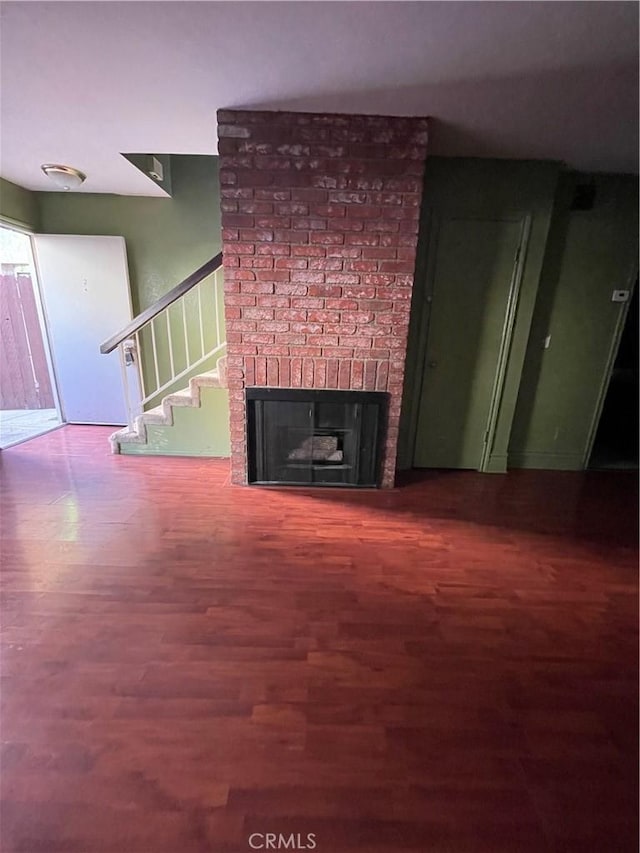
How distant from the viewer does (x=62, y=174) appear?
303cm

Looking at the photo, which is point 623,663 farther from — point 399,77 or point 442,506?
point 399,77

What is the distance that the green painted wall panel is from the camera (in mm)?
3127

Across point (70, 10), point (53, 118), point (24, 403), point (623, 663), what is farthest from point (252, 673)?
point (24, 403)

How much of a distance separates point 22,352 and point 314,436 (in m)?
4.03

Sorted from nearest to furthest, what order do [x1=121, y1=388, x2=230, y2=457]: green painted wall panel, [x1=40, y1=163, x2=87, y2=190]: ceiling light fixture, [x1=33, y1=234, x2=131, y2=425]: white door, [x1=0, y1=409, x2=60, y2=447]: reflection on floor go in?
[x1=40, y1=163, x2=87, y2=190]: ceiling light fixture
[x1=121, y1=388, x2=230, y2=457]: green painted wall panel
[x1=0, y1=409, x2=60, y2=447]: reflection on floor
[x1=33, y1=234, x2=131, y2=425]: white door

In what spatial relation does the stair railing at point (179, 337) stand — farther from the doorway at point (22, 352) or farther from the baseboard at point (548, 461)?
the baseboard at point (548, 461)

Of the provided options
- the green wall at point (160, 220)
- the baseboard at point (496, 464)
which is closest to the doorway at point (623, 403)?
the baseboard at point (496, 464)

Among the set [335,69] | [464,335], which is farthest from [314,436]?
[335,69]

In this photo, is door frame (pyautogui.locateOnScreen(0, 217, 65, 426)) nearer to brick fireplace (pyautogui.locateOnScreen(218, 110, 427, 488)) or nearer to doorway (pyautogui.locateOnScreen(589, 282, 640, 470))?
brick fireplace (pyautogui.locateOnScreen(218, 110, 427, 488))

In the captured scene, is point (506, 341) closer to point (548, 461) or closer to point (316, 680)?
point (548, 461)

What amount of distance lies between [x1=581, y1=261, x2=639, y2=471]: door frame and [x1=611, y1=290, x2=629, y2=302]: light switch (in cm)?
3

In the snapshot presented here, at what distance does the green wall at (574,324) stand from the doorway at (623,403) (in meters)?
0.77

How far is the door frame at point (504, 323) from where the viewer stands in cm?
265

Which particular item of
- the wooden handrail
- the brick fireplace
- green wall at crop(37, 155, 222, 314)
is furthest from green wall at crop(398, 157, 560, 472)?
green wall at crop(37, 155, 222, 314)
